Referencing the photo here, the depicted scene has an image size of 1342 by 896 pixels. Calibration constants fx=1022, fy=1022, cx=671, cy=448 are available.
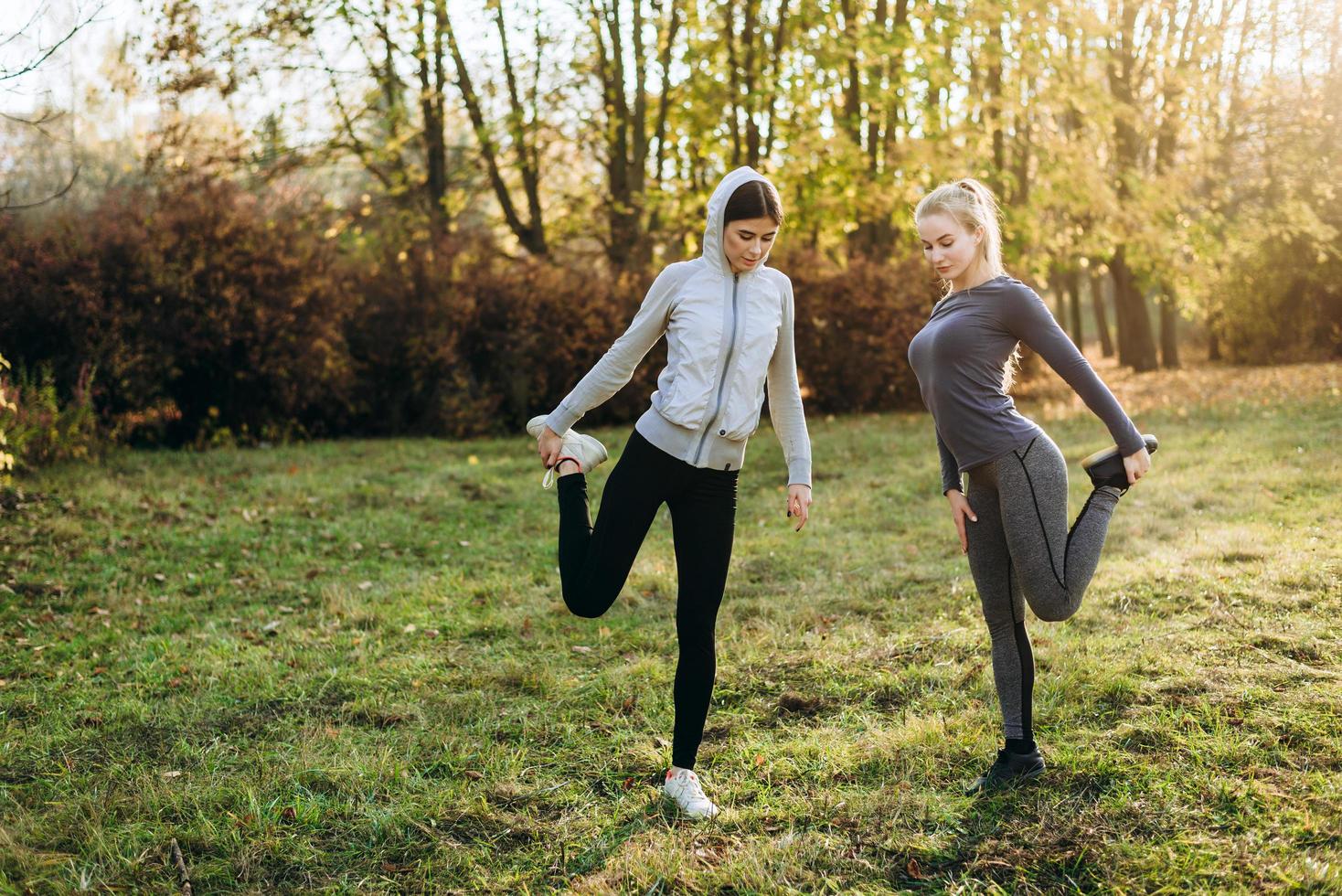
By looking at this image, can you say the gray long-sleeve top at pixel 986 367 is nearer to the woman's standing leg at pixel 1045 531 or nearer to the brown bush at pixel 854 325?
the woman's standing leg at pixel 1045 531

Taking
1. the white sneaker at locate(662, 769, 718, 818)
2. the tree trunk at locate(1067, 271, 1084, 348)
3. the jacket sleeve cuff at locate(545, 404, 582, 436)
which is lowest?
the white sneaker at locate(662, 769, 718, 818)

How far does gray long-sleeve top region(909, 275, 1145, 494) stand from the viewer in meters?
3.42

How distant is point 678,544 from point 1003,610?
1.19 meters

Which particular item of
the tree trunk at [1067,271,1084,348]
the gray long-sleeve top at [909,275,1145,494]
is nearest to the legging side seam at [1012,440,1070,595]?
the gray long-sleeve top at [909,275,1145,494]

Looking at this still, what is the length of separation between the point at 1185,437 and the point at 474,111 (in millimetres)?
10716

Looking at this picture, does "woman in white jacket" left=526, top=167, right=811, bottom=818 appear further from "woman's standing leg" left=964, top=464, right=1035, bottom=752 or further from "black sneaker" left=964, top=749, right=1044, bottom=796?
"black sneaker" left=964, top=749, right=1044, bottom=796

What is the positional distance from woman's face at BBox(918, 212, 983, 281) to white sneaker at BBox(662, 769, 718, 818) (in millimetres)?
2015

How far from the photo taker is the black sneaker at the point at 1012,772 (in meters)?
3.65

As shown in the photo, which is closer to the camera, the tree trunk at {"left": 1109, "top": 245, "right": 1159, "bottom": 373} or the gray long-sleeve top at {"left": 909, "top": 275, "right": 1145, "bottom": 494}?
the gray long-sleeve top at {"left": 909, "top": 275, "right": 1145, "bottom": 494}

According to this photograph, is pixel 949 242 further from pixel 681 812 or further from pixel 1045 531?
pixel 681 812

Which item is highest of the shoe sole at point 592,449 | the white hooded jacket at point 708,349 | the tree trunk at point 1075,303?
the tree trunk at point 1075,303

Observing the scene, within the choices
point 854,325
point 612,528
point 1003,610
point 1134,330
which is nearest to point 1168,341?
point 1134,330

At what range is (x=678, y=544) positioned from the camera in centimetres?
357

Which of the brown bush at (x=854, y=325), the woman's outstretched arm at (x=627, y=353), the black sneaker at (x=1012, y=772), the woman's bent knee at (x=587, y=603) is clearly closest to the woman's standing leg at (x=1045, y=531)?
the black sneaker at (x=1012, y=772)
